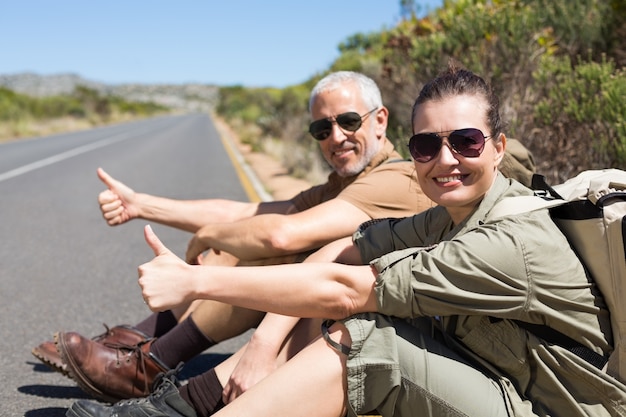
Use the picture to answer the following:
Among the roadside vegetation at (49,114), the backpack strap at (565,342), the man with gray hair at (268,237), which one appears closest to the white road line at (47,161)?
the roadside vegetation at (49,114)

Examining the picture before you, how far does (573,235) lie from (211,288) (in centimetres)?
103

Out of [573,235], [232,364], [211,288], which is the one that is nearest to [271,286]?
[211,288]

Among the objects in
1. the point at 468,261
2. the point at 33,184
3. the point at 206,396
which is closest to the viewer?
the point at 468,261

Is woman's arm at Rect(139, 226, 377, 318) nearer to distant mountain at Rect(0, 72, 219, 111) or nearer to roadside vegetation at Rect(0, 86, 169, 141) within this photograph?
roadside vegetation at Rect(0, 86, 169, 141)

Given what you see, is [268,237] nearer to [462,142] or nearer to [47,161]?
[462,142]

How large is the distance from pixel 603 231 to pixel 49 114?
46491 millimetres

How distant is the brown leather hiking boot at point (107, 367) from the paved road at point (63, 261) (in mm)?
194

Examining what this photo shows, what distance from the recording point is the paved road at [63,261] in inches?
139

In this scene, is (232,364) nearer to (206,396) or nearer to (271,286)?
(206,396)

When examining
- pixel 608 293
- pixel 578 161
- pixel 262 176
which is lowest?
pixel 262 176

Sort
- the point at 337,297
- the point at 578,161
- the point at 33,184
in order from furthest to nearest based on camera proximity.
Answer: the point at 33,184, the point at 578,161, the point at 337,297

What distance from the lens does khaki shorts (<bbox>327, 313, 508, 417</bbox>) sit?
2021 mm

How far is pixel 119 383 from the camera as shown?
10.1 feet

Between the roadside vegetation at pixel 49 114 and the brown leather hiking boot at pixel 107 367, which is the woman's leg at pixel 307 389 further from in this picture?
the roadside vegetation at pixel 49 114
